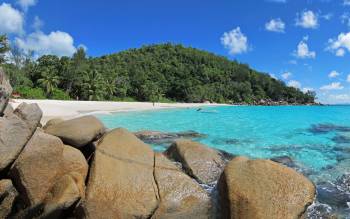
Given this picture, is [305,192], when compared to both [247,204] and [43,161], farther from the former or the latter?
[43,161]

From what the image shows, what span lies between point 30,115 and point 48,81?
60.0 meters

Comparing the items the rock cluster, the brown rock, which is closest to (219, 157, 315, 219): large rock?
the rock cluster

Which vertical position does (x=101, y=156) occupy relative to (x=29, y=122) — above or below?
below

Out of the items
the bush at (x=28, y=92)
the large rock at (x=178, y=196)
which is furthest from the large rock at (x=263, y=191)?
the bush at (x=28, y=92)

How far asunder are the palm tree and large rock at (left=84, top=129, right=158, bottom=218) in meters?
59.1

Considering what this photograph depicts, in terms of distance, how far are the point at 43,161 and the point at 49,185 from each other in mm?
478

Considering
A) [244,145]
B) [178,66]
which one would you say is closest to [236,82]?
[178,66]

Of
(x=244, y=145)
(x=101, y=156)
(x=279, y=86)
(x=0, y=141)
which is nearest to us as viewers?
(x=0, y=141)

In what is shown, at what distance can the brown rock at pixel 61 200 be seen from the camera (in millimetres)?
6129

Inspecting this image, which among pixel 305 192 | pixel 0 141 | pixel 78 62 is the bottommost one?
pixel 305 192

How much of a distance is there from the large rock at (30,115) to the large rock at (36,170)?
29 centimetres

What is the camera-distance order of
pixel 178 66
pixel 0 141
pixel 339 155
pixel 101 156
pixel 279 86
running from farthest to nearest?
pixel 279 86 → pixel 178 66 → pixel 339 155 → pixel 101 156 → pixel 0 141

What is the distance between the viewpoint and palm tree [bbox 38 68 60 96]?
62763 millimetres

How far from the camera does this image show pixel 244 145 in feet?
60.2
